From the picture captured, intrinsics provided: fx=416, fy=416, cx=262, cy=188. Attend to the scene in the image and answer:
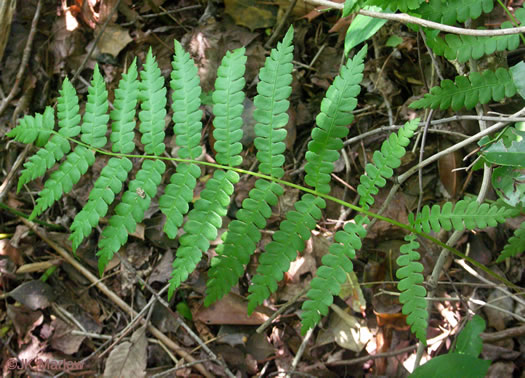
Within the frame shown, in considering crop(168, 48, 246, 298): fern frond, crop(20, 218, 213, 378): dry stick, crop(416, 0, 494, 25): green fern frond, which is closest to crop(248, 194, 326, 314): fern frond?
crop(168, 48, 246, 298): fern frond

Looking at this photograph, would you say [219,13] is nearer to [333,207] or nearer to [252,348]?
[333,207]

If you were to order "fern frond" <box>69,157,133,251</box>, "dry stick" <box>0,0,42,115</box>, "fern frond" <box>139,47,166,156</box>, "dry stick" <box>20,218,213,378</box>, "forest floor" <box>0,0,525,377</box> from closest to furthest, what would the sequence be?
"fern frond" <box>69,157,133,251</box>
"fern frond" <box>139,47,166,156</box>
"forest floor" <box>0,0,525,377</box>
"dry stick" <box>20,218,213,378</box>
"dry stick" <box>0,0,42,115</box>

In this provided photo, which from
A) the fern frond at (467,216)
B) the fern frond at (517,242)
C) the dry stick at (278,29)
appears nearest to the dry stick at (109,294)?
the fern frond at (467,216)

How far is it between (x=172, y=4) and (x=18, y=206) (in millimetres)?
1768

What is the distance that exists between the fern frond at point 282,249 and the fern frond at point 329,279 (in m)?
0.13

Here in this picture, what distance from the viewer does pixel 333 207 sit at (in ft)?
8.44

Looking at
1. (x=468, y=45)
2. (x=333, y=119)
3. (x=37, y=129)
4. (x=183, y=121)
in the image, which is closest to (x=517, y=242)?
(x=468, y=45)

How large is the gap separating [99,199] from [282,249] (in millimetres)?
806

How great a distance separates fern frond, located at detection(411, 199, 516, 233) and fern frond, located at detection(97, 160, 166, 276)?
1.14m

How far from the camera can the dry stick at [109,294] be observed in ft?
8.42

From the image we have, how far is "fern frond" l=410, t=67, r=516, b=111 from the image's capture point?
1832 millimetres

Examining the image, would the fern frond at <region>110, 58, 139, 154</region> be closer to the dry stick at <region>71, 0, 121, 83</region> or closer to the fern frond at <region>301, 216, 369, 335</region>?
the fern frond at <region>301, 216, 369, 335</region>

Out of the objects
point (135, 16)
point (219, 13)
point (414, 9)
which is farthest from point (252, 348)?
point (135, 16)

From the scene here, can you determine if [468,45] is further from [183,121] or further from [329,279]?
[183,121]
